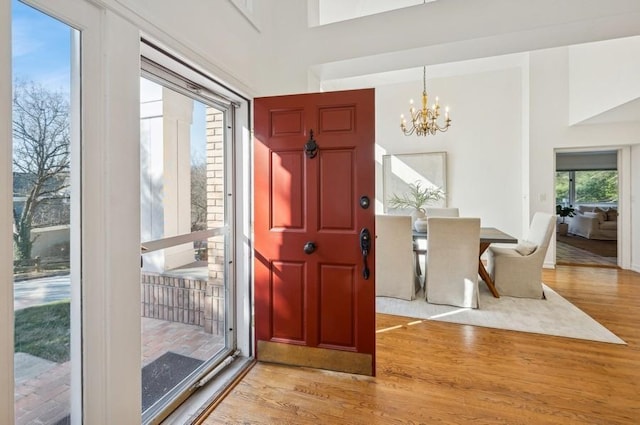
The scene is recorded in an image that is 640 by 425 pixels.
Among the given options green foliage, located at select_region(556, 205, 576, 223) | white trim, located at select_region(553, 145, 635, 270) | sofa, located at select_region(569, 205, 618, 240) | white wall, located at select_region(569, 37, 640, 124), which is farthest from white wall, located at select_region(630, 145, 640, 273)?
green foliage, located at select_region(556, 205, 576, 223)

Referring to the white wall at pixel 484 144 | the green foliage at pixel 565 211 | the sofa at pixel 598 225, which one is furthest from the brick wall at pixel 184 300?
the green foliage at pixel 565 211

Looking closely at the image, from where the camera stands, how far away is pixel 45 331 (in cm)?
111

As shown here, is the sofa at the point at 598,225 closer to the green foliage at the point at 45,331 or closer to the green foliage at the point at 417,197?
the green foliage at the point at 417,197

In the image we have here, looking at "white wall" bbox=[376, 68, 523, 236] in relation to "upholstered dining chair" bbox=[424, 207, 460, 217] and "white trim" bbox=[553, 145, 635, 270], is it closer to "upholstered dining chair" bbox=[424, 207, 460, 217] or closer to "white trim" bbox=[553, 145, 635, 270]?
"upholstered dining chair" bbox=[424, 207, 460, 217]

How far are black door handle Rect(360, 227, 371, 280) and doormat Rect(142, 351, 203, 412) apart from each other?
1.34 m

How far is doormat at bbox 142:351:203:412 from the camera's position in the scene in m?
1.72

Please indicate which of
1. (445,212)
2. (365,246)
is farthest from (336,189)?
(445,212)

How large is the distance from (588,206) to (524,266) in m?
8.17

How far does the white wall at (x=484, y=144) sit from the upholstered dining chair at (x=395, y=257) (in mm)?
2518

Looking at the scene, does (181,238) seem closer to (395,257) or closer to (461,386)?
(461,386)

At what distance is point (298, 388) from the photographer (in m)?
1.97

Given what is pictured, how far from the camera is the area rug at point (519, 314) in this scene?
2795mm

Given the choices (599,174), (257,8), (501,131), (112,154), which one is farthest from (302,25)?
(599,174)

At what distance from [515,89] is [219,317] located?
601 cm
